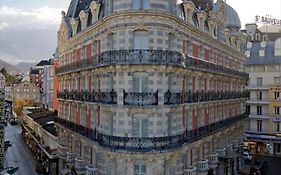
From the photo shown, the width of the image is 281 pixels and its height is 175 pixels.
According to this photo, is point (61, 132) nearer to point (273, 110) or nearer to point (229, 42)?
point (229, 42)

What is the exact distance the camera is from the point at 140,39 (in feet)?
93.8

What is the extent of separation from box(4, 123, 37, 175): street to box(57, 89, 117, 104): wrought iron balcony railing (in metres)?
14.3

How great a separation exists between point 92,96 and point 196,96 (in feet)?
30.1

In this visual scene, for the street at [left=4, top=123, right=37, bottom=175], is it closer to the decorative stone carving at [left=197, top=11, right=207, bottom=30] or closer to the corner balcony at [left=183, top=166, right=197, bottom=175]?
the corner balcony at [left=183, top=166, right=197, bottom=175]

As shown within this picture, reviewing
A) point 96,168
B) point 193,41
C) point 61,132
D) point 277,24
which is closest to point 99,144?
point 96,168

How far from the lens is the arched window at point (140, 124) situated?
28.4 metres

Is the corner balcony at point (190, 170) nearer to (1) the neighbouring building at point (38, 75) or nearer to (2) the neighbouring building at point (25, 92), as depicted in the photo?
(2) the neighbouring building at point (25, 92)

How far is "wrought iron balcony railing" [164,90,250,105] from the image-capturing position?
29125mm

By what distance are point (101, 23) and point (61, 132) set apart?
18.7m

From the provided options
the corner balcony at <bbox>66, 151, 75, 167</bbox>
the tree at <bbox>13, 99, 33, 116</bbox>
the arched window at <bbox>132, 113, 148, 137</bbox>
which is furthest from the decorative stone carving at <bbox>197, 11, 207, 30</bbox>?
the tree at <bbox>13, 99, 33, 116</bbox>

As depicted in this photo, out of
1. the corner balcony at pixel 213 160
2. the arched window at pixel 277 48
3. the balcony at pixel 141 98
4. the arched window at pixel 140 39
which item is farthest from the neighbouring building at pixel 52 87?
the arched window at pixel 277 48

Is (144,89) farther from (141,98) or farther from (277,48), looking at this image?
(277,48)

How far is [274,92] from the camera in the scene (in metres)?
62.9

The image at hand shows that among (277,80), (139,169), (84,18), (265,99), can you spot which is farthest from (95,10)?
(277,80)
